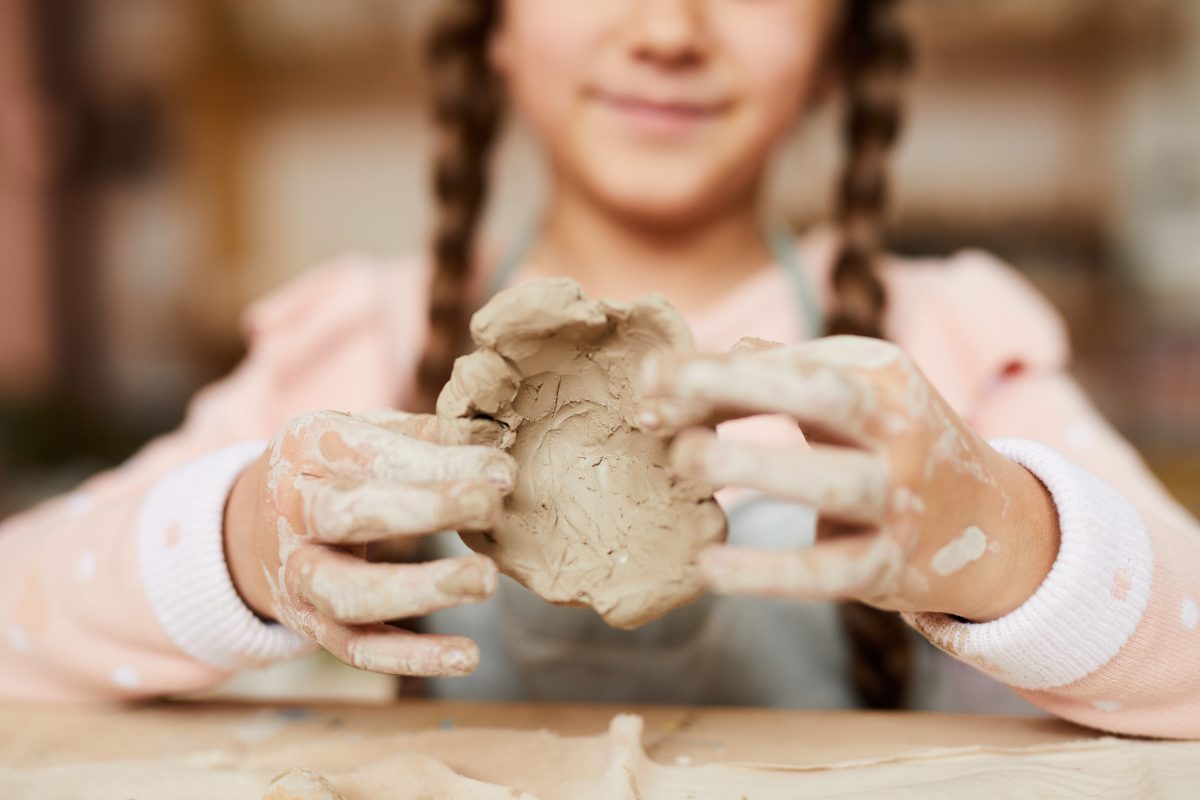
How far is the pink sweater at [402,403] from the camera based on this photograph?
48 centimetres

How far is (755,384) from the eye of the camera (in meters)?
0.39

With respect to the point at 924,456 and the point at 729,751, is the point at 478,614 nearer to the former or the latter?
the point at 729,751

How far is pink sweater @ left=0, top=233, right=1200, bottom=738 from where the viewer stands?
19.1 inches

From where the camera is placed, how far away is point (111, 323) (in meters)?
2.27

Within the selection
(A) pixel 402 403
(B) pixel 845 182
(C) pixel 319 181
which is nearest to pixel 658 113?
(B) pixel 845 182

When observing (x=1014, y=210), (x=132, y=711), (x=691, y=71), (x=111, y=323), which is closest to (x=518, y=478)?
(x=132, y=711)

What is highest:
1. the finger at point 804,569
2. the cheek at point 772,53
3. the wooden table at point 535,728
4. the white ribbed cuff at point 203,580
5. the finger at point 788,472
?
the cheek at point 772,53

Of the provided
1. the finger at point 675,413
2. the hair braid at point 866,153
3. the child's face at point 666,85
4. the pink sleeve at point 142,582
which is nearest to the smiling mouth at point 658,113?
the child's face at point 666,85

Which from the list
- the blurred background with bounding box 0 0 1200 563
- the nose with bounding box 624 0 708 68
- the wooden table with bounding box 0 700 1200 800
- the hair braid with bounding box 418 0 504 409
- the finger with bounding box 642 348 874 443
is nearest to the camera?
the finger with bounding box 642 348 874 443

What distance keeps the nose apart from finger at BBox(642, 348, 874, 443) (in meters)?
0.44

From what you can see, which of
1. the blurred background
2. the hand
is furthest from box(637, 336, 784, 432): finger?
the blurred background

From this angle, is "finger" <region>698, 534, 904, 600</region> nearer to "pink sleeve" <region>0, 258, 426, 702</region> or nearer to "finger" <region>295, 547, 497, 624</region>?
"finger" <region>295, 547, 497, 624</region>

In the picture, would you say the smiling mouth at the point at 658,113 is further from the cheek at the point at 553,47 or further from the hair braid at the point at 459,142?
the hair braid at the point at 459,142

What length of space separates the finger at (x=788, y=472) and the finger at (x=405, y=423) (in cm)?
13
